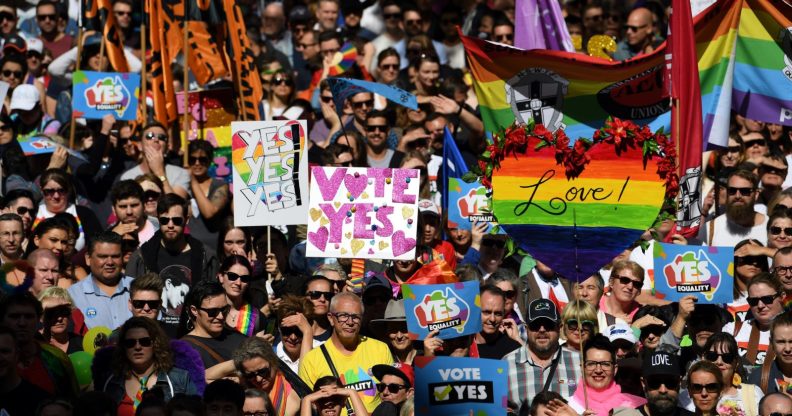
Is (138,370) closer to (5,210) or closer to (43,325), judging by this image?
(43,325)

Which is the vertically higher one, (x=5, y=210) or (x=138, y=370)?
(x=5, y=210)

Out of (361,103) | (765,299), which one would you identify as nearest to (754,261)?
(765,299)

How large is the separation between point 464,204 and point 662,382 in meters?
3.57

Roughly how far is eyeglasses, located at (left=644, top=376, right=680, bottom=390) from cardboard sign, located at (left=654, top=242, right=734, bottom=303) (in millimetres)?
1721

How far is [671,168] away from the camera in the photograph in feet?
40.5

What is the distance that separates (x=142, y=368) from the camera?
1164 centimetres

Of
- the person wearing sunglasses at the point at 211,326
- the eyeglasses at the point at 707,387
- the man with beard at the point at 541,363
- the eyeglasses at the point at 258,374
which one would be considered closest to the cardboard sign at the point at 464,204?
the man with beard at the point at 541,363

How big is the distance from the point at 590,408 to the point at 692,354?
4.91 feet

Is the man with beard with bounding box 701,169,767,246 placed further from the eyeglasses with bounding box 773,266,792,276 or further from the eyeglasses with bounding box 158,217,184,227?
the eyeglasses with bounding box 158,217,184,227

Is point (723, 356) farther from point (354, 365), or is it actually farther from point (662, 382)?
point (354, 365)

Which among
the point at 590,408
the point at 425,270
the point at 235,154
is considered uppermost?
the point at 235,154

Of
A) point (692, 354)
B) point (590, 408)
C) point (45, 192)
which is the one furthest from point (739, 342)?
point (45, 192)

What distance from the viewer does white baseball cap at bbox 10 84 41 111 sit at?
17828mm

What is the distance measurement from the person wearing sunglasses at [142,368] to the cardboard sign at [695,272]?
423 centimetres
